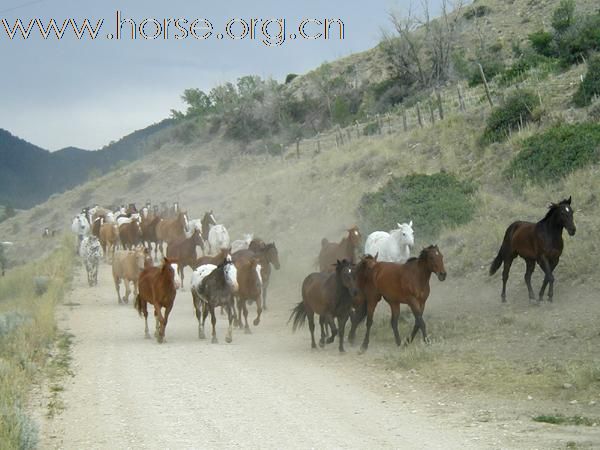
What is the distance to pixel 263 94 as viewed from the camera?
258 feet

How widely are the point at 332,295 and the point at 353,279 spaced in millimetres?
554

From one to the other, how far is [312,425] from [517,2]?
6332cm

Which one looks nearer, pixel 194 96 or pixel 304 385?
pixel 304 385

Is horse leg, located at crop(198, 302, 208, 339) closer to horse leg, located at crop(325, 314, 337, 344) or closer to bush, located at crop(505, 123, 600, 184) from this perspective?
horse leg, located at crop(325, 314, 337, 344)

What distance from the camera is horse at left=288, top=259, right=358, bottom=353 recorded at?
14953 millimetres

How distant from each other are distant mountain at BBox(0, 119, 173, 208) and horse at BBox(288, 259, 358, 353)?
422 feet

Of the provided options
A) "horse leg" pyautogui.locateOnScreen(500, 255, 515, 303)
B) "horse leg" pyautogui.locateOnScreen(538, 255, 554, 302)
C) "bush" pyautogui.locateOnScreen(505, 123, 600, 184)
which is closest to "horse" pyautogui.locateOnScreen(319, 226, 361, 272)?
"horse leg" pyautogui.locateOnScreen(500, 255, 515, 303)

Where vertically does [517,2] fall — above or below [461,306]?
above

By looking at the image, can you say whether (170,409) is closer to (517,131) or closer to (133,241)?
(517,131)

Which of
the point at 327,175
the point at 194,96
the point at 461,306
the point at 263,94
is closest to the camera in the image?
the point at 461,306

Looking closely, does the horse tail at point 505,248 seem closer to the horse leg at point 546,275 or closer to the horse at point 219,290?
the horse leg at point 546,275

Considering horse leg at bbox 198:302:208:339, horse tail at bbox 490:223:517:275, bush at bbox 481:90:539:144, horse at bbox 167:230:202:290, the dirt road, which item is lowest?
the dirt road

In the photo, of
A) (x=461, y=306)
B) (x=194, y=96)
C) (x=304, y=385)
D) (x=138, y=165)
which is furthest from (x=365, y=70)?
(x=304, y=385)

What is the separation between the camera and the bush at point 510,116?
29.7 m
